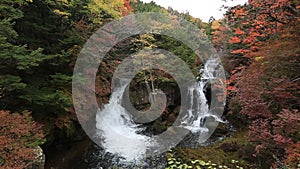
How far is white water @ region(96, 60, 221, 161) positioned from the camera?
9267mm

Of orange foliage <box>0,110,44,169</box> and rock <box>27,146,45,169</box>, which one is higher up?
orange foliage <box>0,110,44,169</box>

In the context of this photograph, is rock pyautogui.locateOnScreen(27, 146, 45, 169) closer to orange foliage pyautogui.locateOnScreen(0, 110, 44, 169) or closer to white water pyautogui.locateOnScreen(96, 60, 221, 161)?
orange foliage pyautogui.locateOnScreen(0, 110, 44, 169)

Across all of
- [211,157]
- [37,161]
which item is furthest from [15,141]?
[211,157]

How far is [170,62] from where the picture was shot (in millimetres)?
14492

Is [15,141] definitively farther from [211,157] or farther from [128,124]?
[128,124]

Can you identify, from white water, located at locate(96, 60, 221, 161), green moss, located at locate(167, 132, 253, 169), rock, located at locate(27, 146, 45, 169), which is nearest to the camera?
rock, located at locate(27, 146, 45, 169)

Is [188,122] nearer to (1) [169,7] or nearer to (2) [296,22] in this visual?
(2) [296,22]

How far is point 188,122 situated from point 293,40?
7.99m

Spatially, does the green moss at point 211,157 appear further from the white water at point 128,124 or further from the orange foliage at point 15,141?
the orange foliage at point 15,141

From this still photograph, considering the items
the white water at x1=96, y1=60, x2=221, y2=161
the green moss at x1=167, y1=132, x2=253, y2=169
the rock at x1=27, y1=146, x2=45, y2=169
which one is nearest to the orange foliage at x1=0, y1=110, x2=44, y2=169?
the rock at x1=27, y1=146, x2=45, y2=169

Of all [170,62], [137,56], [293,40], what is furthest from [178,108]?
[293,40]

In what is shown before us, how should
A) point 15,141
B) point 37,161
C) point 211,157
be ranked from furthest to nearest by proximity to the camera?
point 211,157 < point 37,161 < point 15,141

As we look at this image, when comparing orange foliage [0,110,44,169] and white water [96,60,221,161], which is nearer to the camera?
orange foliage [0,110,44,169]

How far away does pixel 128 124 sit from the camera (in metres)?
12.3
